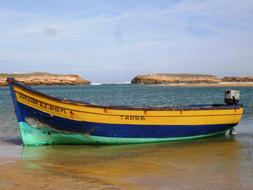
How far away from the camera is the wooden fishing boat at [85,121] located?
14180 mm

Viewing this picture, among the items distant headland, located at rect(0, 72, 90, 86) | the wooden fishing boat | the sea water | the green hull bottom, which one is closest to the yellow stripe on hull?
the wooden fishing boat

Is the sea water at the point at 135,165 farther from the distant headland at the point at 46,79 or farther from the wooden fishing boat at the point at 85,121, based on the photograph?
the distant headland at the point at 46,79

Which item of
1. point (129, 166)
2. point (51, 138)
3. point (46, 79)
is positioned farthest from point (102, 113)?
point (46, 79)

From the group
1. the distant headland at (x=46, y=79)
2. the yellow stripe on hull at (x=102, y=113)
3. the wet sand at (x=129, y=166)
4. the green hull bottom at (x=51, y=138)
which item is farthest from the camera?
the distant headland at (x=46, y=79)

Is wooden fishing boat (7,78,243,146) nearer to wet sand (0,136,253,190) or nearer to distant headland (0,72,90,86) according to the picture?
wet sand (0,136,253,190)

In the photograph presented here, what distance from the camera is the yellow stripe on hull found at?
14141 mm

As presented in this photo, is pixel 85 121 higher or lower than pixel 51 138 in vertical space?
higher

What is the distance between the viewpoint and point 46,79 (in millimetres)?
170000

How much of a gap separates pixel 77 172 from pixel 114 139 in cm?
461

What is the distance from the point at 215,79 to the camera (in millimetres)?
174375

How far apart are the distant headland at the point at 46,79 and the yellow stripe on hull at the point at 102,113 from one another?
14234cm

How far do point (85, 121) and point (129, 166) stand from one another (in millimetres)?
3515

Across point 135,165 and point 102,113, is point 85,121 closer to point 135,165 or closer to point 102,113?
point 102,113

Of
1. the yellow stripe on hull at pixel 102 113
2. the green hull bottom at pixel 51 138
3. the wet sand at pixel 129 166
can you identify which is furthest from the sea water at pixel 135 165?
the yellow stripe on hull at pixel 102 113
